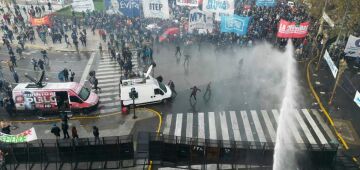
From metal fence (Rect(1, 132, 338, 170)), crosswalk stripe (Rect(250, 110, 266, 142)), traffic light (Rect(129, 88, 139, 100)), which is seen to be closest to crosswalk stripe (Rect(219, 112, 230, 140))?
crosswalk stripe (Rect(250, 110, 266, 142))

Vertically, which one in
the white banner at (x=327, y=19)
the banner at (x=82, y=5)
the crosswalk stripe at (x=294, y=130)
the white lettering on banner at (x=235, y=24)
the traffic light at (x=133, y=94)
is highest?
the banner at (x=82, y=5)

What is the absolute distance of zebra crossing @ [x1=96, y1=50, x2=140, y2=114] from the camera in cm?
2678

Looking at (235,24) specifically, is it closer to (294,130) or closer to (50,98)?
(294,130)

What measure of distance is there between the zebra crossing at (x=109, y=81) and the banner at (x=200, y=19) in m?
7.46

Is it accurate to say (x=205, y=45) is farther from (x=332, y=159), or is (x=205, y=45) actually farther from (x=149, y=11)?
(x=332, y=159)

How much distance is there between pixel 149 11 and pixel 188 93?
555 inches

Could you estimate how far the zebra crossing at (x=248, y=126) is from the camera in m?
22.8

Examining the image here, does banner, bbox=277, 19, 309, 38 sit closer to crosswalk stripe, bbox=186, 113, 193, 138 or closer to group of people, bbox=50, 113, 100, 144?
crosswalk stripe, bbox=186, 113, 193, 138

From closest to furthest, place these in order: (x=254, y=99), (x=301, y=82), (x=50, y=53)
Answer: (x=254, y=99), (x=301, y=82), (x=50, y=53)

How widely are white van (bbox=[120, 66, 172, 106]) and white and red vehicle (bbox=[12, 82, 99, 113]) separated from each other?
2.86 m

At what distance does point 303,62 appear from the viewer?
34.7m

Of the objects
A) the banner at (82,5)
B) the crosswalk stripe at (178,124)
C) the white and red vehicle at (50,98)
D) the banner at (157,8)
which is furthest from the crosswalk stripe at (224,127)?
the banner at (82,5)

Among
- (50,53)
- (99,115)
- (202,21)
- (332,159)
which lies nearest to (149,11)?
(202,21)

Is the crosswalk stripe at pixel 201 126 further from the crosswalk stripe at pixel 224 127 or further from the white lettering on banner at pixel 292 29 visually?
→ the white lettering on banner at pixel 292 29
